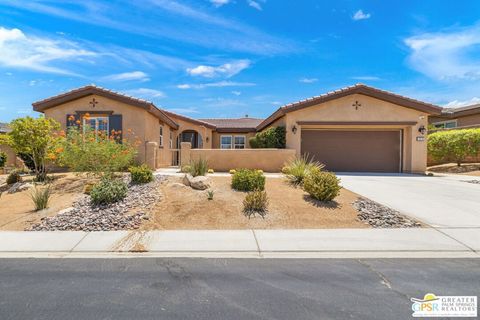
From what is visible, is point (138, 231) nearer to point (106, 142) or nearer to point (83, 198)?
point (83, 198)

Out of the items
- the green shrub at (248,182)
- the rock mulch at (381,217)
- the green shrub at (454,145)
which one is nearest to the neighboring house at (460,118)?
the green shrub at (454,145)

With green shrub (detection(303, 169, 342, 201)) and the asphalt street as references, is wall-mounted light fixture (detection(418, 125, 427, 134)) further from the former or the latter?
the asphalt street

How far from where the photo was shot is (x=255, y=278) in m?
4.02

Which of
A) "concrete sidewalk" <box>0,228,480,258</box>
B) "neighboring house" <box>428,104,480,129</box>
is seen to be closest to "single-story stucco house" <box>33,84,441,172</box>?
"concrete sidewalk" <box>0,228,480,258</box>

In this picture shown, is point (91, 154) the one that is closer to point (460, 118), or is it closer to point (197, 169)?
point (197, 169)

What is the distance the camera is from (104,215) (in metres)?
7.04

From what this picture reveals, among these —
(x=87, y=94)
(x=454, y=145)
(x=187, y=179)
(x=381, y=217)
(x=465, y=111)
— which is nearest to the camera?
(x=381, y=217)

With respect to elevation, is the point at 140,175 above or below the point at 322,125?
below

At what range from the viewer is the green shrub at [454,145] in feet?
58.7

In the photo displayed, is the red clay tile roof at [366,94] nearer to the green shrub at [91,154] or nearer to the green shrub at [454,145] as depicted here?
the green shrub at [454,145]

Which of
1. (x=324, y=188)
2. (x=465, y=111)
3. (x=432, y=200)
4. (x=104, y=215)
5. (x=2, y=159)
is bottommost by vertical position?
(x=104, y=215)

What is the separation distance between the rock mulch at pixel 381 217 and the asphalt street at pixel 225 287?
1.88m

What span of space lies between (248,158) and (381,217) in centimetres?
829

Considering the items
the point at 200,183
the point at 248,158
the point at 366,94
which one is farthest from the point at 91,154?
the point at 366,94
